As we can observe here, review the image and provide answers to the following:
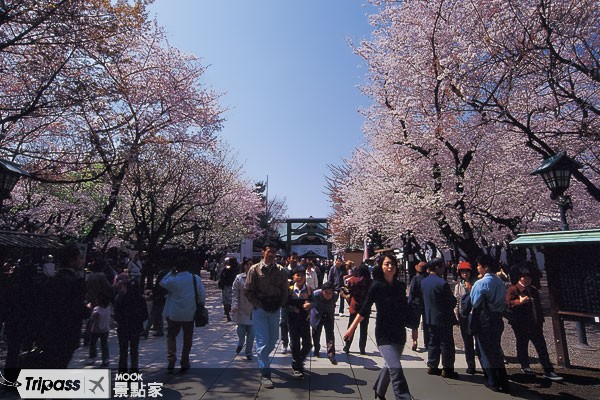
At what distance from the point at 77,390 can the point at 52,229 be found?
1892 centimetres

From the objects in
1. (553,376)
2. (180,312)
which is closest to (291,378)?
(180,312)

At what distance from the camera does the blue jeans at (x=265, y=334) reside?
17.1ft

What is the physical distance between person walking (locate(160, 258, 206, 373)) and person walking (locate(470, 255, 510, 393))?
398cm

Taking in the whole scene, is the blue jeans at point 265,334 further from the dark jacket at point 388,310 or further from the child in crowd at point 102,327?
the child in crowd at point 102,327

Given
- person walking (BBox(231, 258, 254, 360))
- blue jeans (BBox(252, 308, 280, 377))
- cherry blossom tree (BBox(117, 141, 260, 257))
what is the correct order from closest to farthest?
blue jeans (BBox(252, 308, 280, 377)) < person walking (BBox(231, 258, 254, 360)) < cherry blossom tree (BBox(117, 141, 260, 257))

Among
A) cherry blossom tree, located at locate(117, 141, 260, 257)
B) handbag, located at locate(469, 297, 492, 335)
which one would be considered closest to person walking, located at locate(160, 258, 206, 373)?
handbag, located at locate(469, 297, 492, 335)

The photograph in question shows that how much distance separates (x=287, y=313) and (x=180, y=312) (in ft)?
5.19

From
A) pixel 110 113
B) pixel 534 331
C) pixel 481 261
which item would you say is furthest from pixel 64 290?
pixel 110 113

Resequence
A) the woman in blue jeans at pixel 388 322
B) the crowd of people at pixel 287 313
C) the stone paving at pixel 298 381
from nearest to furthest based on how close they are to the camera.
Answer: the crowd of people at pixel 287 313 → the woman in blue jeans at pixel 388 322 → the stone paving at pixel 298 381

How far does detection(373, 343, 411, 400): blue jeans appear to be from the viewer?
12.9 ft

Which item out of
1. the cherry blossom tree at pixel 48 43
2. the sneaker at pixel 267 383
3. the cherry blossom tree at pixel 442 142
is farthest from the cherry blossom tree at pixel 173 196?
the sneaker at pixel 267 383

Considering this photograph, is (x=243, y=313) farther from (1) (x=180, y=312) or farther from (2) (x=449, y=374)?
(2) (x=449, y=374)

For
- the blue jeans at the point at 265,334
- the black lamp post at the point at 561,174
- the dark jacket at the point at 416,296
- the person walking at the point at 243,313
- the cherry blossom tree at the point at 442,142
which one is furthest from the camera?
the cherry blossom tree at the point at 442,142

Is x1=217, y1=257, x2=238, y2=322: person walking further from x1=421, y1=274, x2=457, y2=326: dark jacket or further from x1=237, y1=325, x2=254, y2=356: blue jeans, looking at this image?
x1=421, y1=274, x2=457, y2=326: dark jacket
